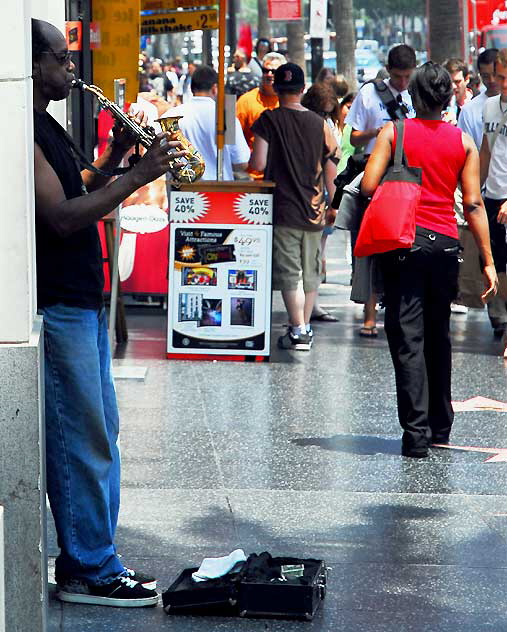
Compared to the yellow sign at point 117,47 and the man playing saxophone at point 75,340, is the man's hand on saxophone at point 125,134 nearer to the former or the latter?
the man playing saxophone at point 75,340

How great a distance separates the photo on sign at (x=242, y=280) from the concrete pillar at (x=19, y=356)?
18.7 feet

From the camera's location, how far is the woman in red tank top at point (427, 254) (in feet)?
22.5

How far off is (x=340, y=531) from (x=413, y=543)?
12.7 inches

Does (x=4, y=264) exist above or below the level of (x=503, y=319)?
above

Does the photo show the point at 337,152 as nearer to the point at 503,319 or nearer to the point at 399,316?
the point at 503,319

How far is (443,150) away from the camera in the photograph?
6867 millimetres

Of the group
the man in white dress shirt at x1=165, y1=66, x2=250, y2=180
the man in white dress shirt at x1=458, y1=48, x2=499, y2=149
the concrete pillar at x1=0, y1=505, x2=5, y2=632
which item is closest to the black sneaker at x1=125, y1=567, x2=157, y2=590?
the concrete pillar at x1=0, y1=505, x2=5, y2=632

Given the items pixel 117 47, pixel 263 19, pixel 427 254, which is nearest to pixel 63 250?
pixel 427 254

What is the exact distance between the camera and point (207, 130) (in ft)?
35.0

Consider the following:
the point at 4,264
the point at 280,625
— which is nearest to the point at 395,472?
the point at 280,625

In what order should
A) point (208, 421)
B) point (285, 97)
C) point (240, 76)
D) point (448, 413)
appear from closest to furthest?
point (448, 413) < point (208, 421) < point (285, 97) < point (240, 76)

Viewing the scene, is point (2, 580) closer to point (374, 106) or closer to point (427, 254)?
point (427, 254)

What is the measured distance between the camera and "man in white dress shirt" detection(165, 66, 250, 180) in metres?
10.7

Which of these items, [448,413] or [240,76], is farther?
[240,76]
